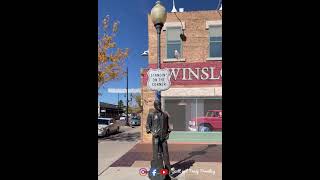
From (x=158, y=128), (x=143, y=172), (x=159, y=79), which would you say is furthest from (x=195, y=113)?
(x=159, y=79)

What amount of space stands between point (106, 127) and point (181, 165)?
12045 mm

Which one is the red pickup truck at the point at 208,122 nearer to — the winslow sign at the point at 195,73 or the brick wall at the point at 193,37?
the winslow sign at the point at 195,73

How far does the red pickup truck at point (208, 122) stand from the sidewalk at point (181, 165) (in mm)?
2768

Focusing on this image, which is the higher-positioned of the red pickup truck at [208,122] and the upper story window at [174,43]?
the upper story window at [174,43]

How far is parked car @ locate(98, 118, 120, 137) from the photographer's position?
2073 centimetres

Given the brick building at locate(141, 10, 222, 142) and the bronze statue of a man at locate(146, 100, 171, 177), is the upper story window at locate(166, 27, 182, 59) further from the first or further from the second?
the bronze statue of a man at locate(146, 100, 171, 177)

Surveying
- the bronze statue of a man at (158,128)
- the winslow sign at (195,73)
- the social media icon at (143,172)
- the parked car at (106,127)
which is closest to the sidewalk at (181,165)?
the social media icon at (143,172)

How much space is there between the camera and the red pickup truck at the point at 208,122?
1645 cm
